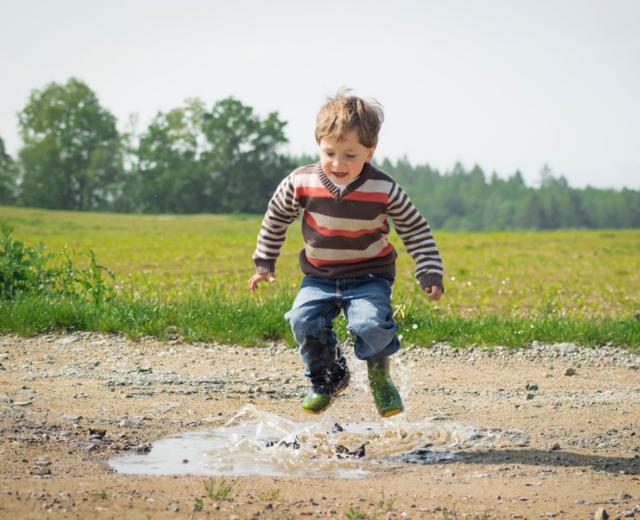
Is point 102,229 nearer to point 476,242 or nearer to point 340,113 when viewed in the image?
point 476,242

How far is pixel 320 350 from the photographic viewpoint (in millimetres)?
5293

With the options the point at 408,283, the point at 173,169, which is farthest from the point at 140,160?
the point at 408,283

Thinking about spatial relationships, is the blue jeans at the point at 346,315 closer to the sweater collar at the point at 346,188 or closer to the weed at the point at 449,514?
the sweater collar at the point at 346,188

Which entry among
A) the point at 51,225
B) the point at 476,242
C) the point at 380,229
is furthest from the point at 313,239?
the point at 51,225

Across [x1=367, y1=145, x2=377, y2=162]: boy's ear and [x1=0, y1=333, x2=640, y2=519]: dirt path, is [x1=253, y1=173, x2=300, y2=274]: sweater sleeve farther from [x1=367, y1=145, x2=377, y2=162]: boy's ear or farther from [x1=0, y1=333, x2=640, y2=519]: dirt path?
[x1=0, y1=333, x2=640, y2=519]: dirt path

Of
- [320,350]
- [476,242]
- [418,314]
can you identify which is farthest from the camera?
[476,242]

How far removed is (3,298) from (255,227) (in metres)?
30.6

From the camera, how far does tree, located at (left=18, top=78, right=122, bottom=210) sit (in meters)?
57.8

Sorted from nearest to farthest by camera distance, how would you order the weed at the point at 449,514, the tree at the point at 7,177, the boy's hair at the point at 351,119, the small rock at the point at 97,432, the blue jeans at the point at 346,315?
1. the weed at the point at 449,514
2. the boy's hair at the point at 351,119
3. the blue jeans at the point at 346,315
4. the small rock at the point at 97,432
5. the tree at the point at 7,177

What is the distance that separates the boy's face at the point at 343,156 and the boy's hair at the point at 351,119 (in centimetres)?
2

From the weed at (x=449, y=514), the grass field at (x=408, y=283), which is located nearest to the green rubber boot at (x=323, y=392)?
the weed at (x=449, y=514)

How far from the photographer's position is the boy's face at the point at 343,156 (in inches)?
195

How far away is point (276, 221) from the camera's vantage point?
5.39 meters

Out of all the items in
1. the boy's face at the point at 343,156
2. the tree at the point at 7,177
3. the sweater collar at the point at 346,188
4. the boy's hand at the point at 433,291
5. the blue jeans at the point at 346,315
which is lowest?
the tree at the point at 7,177
